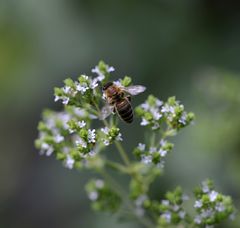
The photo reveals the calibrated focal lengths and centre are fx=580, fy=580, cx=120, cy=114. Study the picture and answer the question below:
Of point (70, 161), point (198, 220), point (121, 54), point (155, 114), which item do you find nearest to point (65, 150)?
point (70, 161)

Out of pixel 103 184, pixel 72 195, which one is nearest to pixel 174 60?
pixel 72 195

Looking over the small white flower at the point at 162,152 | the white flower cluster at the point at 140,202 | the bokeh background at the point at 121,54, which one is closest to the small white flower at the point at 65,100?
the small white flower at the point at 162,152

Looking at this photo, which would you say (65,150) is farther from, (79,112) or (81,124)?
(81,124)

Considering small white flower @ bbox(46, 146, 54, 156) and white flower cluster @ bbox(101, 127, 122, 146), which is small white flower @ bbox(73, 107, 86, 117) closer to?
small white flower @ bbox(46, 146, 54, 156)

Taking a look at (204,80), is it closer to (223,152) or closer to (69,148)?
(223,152)

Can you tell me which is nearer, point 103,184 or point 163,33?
point 103,184

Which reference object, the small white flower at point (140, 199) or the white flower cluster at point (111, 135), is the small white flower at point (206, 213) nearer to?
the small white flower at point (140, 199)
